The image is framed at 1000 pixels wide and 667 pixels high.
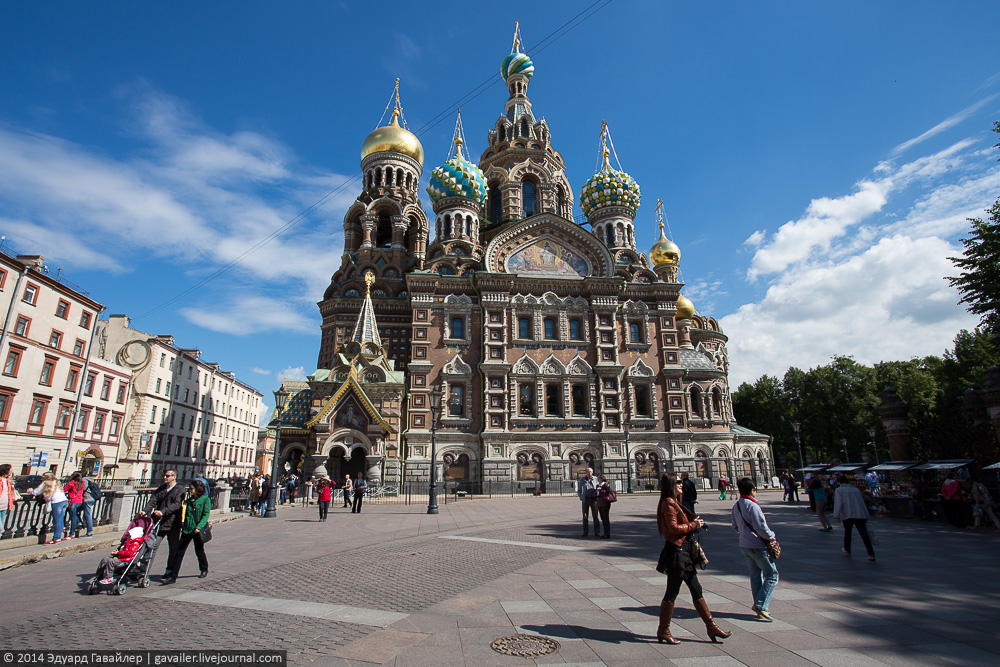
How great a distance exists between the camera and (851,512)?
9961 mm

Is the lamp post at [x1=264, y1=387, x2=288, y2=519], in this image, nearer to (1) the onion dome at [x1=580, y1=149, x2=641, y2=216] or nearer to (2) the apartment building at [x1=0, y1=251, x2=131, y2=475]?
(2) the apartment building at [x1=0, y1=251, x2=131, y2=475]

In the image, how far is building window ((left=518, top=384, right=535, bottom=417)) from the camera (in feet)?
114

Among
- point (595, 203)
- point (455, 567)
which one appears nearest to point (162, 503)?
point (455, 567)

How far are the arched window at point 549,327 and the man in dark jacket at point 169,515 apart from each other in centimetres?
2939

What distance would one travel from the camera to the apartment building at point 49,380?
2697cm

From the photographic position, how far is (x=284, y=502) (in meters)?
26.3

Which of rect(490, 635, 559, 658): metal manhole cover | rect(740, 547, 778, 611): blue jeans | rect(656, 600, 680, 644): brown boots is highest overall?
rect(740, 547, 778, 611): blue jeans

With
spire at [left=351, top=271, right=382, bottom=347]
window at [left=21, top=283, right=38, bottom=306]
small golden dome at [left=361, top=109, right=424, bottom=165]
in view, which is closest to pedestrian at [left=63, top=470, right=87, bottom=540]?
window at [left=21, top=283, right=38, bottom=306]

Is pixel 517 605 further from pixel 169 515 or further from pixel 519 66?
pixel 519 66

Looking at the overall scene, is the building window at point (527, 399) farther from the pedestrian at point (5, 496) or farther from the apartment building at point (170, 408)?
the pedestrian at point (5, 496)

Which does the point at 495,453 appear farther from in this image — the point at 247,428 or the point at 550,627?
the point at 247,428

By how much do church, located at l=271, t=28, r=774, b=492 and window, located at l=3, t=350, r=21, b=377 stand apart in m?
14.4

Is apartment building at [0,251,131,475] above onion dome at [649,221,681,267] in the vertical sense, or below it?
below

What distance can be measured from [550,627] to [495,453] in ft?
91.1
